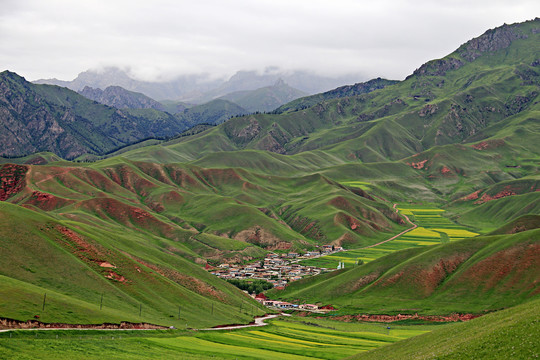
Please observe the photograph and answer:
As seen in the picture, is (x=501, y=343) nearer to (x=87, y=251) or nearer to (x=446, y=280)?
(x=87, y=251)

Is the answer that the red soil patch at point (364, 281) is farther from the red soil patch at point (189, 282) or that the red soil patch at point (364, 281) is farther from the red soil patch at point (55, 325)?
the red soil patch at point (55, 325)

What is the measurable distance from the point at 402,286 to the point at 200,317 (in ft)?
249

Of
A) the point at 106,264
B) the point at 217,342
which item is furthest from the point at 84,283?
the point at 217,342

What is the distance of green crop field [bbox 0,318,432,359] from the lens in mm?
78312

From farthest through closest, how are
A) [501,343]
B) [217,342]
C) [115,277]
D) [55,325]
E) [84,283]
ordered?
1. [115,277]
2. [84,283]
3. [217,342]
4. [55,325]
5. [501,343]

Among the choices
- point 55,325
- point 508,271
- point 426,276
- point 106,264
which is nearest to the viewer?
point 55,325

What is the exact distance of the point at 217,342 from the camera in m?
110

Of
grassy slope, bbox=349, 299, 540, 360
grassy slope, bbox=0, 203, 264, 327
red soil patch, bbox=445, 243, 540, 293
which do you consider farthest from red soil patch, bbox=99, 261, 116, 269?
A: red soil patch, bbox=445, 243, 540, 293

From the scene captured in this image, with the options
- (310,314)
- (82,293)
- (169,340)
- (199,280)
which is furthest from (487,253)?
(82,293)

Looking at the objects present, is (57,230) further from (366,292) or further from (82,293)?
(366,292)

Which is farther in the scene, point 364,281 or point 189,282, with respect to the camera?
point 364,281

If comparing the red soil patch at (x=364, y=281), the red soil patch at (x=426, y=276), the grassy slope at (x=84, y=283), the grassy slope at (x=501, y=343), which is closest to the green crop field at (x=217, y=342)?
the grassy slope at (x=84, y=283)

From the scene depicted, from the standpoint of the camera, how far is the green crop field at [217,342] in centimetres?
7831

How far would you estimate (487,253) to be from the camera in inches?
6639
